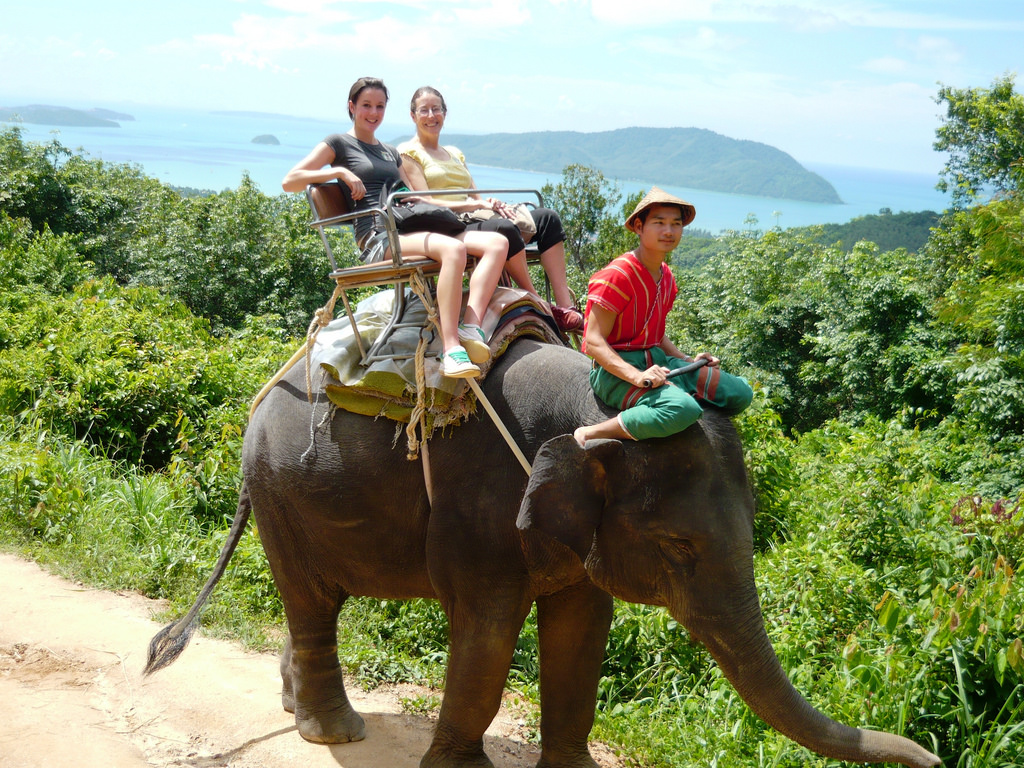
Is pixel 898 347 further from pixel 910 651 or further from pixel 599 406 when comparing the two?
pixel 599 406

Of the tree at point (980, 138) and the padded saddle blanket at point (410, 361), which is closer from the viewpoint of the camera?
the padded saddle blanket at point (410, 361)

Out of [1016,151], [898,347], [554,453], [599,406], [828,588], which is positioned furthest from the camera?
[1016,151]

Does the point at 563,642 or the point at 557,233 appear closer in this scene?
the point at 563,642

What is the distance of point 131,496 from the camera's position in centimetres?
702

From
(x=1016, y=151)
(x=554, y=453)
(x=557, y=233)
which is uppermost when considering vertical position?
(x=1016, y=151)

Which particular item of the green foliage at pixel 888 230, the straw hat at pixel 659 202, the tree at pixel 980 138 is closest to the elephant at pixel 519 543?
the straw hat at pixel 659 202

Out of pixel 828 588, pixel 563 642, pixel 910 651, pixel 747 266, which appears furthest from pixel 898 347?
pixel 563 642

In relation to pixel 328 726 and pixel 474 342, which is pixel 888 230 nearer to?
pixel 328 726

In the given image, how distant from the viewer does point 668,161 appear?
625 feet

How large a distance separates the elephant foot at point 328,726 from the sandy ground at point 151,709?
45mm

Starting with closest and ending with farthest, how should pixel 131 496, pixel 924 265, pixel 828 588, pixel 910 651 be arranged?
1. pixel 910 651
2. pixel 828 588
3. pixel 131 496
4. pixel 924 265

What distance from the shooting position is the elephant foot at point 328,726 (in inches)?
172

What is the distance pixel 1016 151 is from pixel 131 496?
20098mm

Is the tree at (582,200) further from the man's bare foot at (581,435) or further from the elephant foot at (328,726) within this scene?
the man's bare foot at (581,435)
